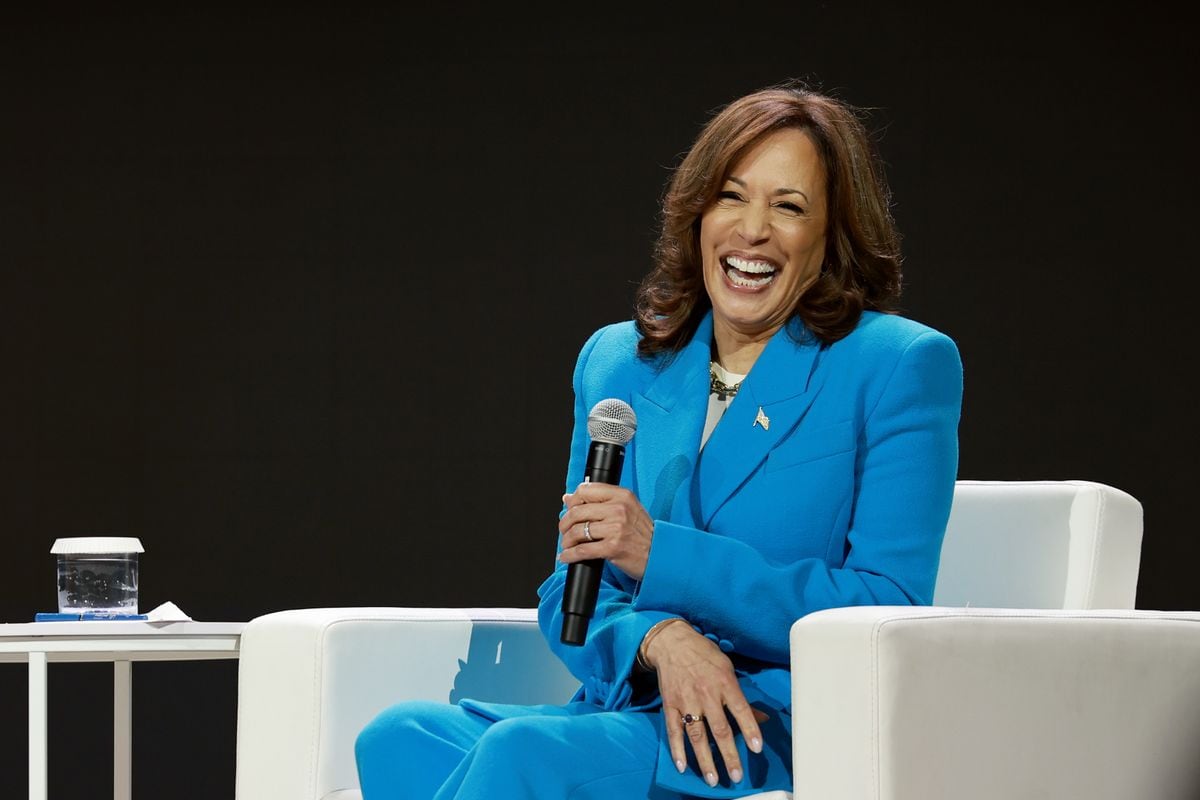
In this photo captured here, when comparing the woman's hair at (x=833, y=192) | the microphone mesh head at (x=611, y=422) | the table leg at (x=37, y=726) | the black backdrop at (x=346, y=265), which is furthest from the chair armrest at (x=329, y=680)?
the black backdrop at (x=346, y=265)

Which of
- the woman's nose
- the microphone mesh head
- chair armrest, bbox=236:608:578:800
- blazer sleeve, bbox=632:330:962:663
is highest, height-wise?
the woman's nose

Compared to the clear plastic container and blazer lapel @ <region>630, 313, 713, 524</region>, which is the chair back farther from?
the clear plastic container

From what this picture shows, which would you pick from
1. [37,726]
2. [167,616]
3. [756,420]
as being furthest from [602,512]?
[37,726]

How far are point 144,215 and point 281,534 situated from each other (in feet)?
2.98

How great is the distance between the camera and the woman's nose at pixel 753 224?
1888 millimetres

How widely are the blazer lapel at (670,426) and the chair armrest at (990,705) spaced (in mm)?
393

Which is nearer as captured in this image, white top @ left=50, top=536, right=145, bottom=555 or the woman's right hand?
the woman's right hand

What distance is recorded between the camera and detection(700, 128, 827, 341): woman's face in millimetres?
1896

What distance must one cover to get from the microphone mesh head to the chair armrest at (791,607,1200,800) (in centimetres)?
28

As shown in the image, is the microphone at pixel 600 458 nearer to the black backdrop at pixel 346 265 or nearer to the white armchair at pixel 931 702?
the white armchair at pixel 931 702

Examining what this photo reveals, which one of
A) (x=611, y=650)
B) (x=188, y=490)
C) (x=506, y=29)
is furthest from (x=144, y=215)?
(x=611, y=650)

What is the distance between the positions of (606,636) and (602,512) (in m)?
0.21

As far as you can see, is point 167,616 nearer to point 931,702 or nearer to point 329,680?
point 329,680

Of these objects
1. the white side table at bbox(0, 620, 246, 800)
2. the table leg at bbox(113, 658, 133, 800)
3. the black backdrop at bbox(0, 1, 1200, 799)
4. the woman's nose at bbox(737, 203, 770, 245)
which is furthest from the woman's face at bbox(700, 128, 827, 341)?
the black backdrop at bbox(0, 1, 1200, 799)
